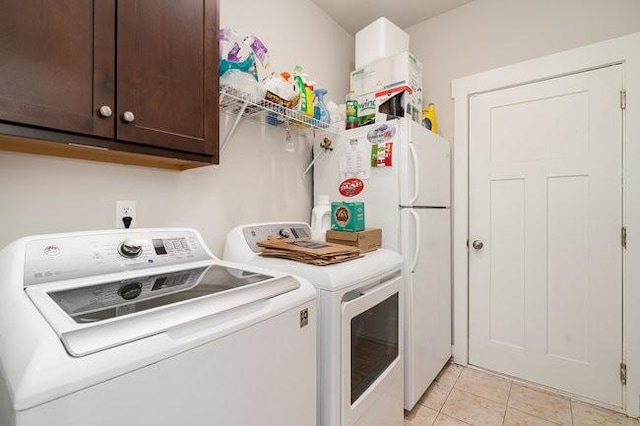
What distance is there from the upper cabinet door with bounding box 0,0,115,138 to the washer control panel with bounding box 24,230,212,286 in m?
0.37

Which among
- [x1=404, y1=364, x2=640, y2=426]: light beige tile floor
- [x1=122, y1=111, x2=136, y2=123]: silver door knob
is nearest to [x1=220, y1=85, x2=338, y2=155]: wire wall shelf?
[x1=122, y1=111, x2=136, y2=123]: silver door knob

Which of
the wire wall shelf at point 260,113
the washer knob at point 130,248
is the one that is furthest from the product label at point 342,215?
the washer knob at point 130,248

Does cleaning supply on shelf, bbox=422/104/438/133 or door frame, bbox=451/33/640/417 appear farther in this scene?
cleaning supply on shelf, bbox=422/104/438/133

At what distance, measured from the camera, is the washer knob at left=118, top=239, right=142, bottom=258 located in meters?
1.08

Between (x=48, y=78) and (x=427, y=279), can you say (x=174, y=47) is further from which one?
(x=427, y=279)

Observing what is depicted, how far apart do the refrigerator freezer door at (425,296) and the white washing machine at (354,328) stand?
0.17m

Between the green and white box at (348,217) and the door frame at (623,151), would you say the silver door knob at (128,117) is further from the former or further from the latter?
the door frame at (623,151)

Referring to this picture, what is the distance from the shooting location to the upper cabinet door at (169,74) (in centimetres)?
96

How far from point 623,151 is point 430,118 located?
1.17 metres

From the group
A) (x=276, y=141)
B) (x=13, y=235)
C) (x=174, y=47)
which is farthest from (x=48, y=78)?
(x=276, y=141)

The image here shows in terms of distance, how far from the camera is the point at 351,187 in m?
1.96

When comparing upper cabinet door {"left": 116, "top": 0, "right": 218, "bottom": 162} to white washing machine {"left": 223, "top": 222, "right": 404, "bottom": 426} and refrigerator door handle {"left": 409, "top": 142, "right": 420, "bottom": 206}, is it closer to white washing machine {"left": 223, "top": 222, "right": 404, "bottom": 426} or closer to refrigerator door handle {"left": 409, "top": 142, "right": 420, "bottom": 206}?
white washing machine {"left": 223, "top": 222, "right": 404, "bottom": 426}

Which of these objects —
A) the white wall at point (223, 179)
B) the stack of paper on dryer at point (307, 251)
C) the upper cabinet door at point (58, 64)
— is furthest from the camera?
the stack of paper on dryer at point (307, 251)

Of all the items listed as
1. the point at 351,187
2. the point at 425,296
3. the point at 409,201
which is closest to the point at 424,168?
the point at 409,201
